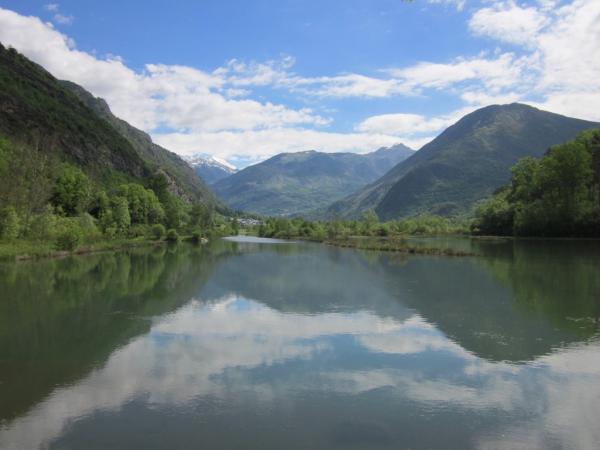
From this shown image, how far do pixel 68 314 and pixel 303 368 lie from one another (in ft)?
50.3

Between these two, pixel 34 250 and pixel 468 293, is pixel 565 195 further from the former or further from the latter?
pixel 34 250

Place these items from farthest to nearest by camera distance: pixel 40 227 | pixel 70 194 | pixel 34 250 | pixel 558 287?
pixel 70 194 → pixel 40 227 → pixel 34 250 → pixel 558 287

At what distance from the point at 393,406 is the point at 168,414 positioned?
580cm

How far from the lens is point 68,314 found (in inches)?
985

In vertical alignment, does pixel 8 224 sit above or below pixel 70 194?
below

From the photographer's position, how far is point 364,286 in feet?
118

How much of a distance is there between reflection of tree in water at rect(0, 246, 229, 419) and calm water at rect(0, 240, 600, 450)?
121mm

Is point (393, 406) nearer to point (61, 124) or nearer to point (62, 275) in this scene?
point (62, 275)

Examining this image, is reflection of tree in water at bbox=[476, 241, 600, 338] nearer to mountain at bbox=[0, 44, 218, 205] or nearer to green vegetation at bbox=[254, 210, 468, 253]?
green vegetation at bbox=[254, 210, 468, 253]

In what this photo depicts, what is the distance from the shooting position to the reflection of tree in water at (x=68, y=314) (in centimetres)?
1519

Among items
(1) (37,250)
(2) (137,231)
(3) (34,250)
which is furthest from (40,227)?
(2) (137,231)

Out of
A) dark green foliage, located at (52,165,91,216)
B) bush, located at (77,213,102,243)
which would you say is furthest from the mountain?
bush, located at (77,213,102,243)

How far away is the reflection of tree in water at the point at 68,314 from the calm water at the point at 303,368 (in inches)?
4.8

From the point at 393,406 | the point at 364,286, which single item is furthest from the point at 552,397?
the point at 364,286
